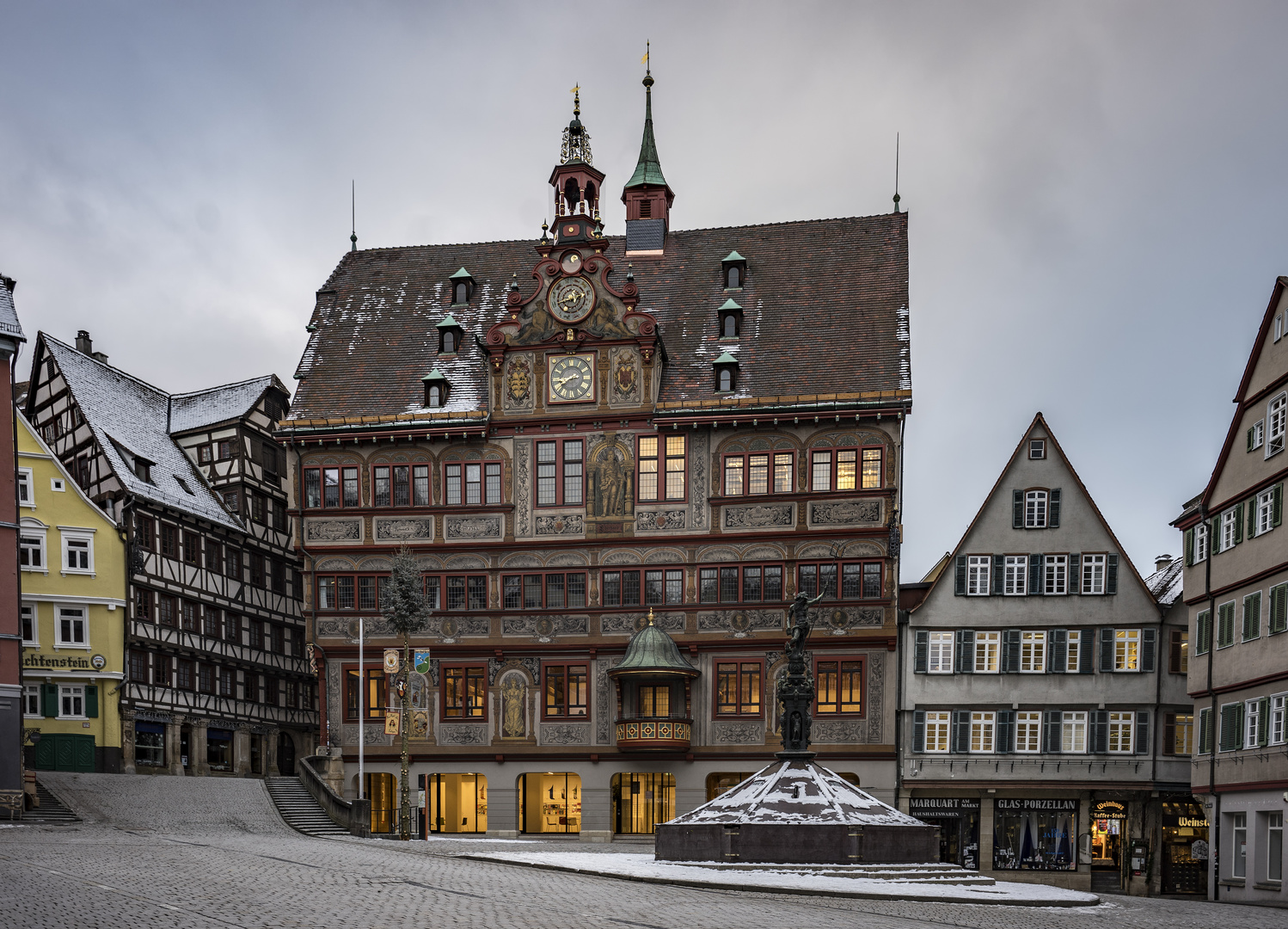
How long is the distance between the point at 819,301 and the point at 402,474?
1489cm

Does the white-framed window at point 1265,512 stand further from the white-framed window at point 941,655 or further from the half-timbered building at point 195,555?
the half-timbered building at point 195,555

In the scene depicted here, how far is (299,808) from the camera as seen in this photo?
140ft

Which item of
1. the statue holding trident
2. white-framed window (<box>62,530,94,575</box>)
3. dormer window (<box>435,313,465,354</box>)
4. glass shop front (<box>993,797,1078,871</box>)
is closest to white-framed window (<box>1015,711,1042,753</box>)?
glass shop front (<box>993,797,1078,871</box>)

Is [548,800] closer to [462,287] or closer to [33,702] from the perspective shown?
[33,702]

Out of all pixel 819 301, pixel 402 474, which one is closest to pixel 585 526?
pixel 402 474

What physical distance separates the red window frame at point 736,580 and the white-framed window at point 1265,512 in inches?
544

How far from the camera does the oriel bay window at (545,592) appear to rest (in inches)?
1827

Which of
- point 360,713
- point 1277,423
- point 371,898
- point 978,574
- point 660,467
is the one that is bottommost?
point 360,713

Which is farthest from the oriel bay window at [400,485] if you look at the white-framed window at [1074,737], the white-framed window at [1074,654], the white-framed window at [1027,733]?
the white-framed window at [1074,737]

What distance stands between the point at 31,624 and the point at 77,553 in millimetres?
2717

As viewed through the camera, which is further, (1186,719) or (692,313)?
(692,313)

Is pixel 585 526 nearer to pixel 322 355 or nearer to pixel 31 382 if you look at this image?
pixel 322 355

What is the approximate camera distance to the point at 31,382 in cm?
5538

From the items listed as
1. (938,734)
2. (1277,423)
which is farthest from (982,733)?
(1277,423)
